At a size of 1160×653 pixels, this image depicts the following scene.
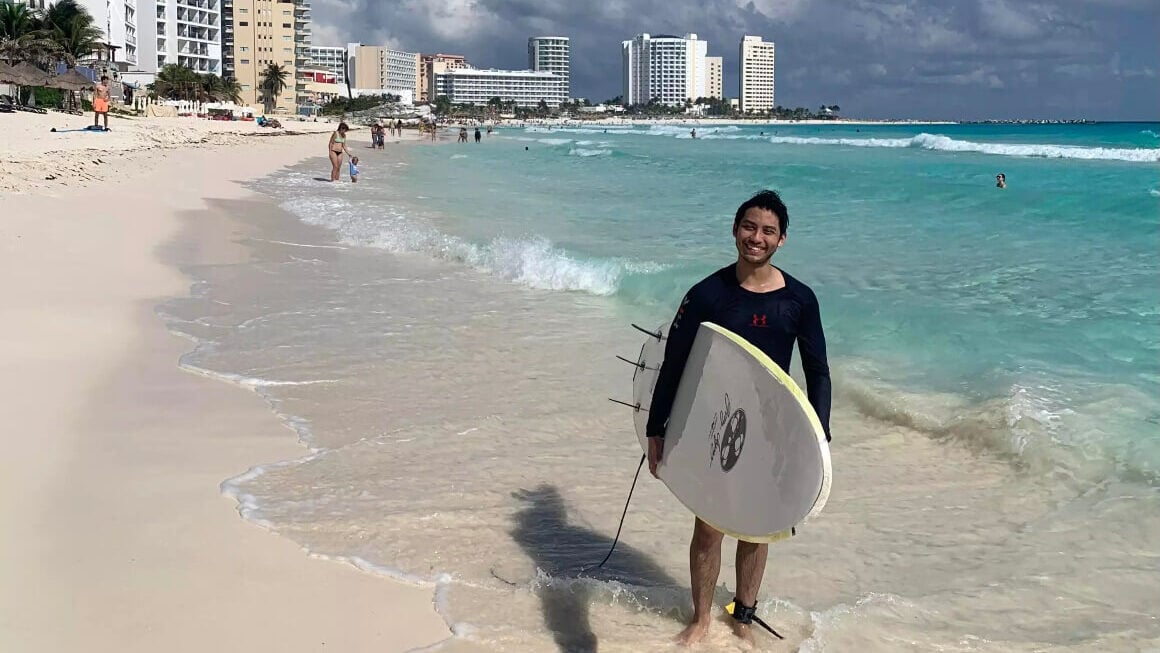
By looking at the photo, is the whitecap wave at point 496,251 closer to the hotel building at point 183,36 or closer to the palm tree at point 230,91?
the palm tree at point 230,91

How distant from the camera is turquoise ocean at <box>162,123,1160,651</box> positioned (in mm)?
3561

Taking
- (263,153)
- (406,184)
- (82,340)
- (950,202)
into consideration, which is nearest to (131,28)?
(263,153)

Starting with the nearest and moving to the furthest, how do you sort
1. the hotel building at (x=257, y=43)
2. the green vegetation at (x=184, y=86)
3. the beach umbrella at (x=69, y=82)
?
1. the beach umbrella at (x=69, y=82)
2. the green vegetation at (x=184, y=86)
3. the hotel building at (x=257, y=43)

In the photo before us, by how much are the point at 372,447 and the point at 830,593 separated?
2.53m

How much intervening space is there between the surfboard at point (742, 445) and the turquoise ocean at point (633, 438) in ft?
2.06

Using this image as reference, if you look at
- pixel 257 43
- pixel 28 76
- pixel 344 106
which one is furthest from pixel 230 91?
pixel 28 76

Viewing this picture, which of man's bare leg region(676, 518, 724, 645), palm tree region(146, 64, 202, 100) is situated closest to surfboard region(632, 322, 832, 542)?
man's bare leg region(676, 518, 724, 645)

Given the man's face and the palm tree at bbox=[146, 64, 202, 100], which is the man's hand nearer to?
the man's face

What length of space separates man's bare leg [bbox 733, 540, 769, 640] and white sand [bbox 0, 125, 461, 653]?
3.33ft

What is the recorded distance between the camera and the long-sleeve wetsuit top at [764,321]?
2912 mm

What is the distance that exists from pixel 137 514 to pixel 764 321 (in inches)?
108

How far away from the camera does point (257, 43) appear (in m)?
121

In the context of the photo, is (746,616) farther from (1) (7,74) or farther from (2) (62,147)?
(1) (7,74)

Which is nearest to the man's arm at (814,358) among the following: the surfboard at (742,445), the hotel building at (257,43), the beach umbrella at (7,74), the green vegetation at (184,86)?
the surfboard at (742,445)
